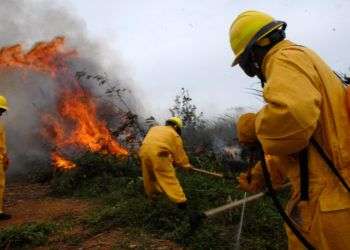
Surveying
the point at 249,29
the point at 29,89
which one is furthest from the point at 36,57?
the point at 249,29

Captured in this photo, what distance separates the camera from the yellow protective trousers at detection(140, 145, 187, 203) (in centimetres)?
853

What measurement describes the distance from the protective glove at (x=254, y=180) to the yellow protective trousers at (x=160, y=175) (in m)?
4.95

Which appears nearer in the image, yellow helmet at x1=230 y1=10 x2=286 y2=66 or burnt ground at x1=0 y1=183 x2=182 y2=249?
yellow helmet at x1=230 y1=10 x2=286 y2=66

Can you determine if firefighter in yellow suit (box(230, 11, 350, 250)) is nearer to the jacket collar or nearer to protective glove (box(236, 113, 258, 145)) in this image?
the jacket collar

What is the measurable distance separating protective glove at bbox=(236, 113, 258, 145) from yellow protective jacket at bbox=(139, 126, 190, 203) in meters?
5.54

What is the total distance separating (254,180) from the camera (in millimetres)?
3471

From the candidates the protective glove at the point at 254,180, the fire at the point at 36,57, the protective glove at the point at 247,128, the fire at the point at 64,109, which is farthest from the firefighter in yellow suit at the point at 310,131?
the fire at the point at 36,57

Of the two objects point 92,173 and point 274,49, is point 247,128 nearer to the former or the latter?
point 274,49

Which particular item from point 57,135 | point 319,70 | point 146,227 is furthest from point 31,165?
point 319,70

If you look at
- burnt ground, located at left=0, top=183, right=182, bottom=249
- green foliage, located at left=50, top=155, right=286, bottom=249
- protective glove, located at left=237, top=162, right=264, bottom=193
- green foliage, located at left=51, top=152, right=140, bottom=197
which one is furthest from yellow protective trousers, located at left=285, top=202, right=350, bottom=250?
green foliage, located at left=51, top=152, right=140, bottom=197

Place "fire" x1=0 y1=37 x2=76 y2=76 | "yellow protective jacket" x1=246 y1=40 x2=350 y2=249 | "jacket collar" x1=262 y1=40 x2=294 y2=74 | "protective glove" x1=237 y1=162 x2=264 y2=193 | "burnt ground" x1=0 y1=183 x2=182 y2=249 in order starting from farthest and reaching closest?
"fire" x1=0 y1=37 x2=76 y2=76, "burnt ground" x1=0 y1=183 x2=182 y2=249, "protective glove" x1=237 y1=162 x2=264 y2=193, "jacket collar" x1=262 y1=40 x2=294 y2=74, "yellow protective jacket" x1=246 y1=40 x2=350 y2=249

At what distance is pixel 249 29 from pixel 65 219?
6317 mm

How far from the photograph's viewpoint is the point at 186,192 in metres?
9.25

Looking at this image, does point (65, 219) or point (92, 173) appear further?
point (92, 173)
